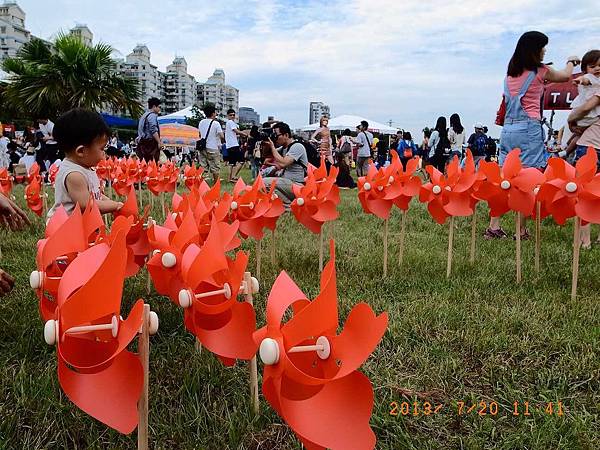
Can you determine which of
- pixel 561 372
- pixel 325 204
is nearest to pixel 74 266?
pixel 561 372

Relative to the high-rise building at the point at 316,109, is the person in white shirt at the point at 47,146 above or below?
below

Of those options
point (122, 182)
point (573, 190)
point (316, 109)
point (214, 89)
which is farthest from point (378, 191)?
point (214, 89)

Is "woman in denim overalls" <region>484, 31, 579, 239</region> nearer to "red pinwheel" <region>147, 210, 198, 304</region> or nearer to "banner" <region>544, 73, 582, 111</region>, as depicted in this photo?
"red pinwheel" <region>147, 210, 198, 304</region>

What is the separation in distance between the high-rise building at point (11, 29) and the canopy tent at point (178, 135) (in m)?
50.0

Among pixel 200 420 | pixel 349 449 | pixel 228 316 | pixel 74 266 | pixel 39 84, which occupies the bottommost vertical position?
pixel 200 420

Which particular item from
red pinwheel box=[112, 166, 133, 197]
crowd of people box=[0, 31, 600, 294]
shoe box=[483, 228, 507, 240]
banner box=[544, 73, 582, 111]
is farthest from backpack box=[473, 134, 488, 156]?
red pinwheel box=[112, 166, 133, 197]

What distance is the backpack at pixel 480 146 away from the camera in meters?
8.41

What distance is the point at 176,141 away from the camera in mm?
15867

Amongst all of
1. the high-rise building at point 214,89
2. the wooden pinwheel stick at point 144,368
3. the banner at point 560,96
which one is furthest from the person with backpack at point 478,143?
the high-rise building at point 214,89

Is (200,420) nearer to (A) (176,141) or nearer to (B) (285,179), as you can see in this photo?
(B) (285,179)

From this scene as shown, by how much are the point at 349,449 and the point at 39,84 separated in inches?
539

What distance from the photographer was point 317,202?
2.86 meters

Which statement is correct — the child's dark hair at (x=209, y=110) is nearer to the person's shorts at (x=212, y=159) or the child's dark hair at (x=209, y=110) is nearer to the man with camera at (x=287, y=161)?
the person's shorts at (x=212, y=159)

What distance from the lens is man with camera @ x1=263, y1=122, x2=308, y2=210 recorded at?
5.28 m
